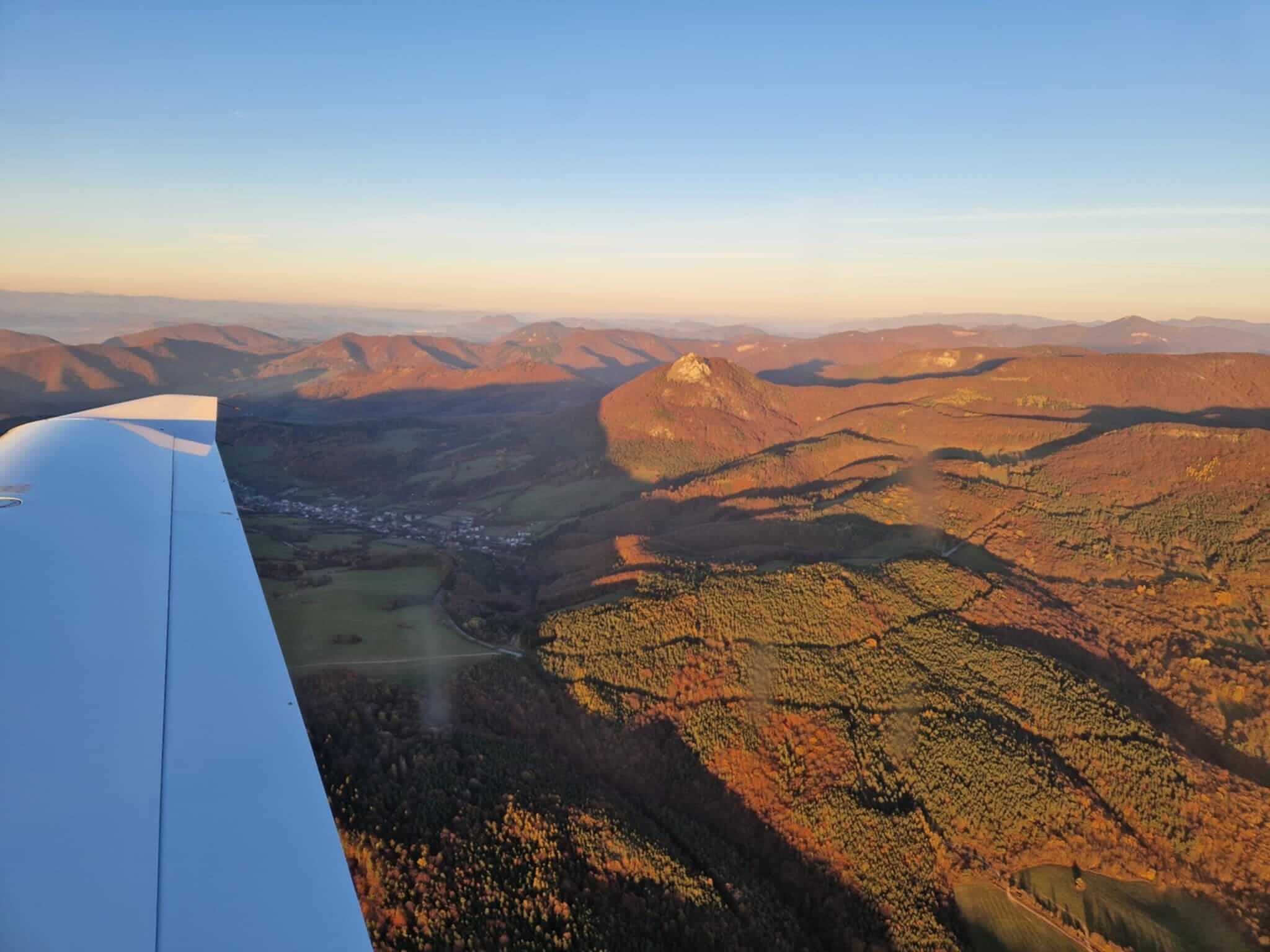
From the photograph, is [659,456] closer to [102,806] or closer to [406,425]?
[406,425]

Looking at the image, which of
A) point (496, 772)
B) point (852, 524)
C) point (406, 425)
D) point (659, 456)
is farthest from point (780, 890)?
point (406, 425)

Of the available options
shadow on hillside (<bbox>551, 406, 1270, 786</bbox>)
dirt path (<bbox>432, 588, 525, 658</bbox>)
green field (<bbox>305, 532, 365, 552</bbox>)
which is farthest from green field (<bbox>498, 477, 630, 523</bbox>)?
dirt path (<bbox>432, 588, 525, 658</bbox>)

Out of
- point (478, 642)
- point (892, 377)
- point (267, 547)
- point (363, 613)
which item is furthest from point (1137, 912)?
point (892, 377)

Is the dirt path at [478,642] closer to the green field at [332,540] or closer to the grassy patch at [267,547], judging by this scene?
the grassy patch at [267,547]

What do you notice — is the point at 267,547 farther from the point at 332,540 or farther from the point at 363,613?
the point at 363,613

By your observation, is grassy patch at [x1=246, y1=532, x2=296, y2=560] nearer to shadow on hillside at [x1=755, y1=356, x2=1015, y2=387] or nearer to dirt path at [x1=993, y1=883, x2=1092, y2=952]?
dirt path at [x1=993, y1=883, x2=1092, y2=952]

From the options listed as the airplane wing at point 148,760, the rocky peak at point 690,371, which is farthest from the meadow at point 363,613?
the rocky peak at point 690,371
